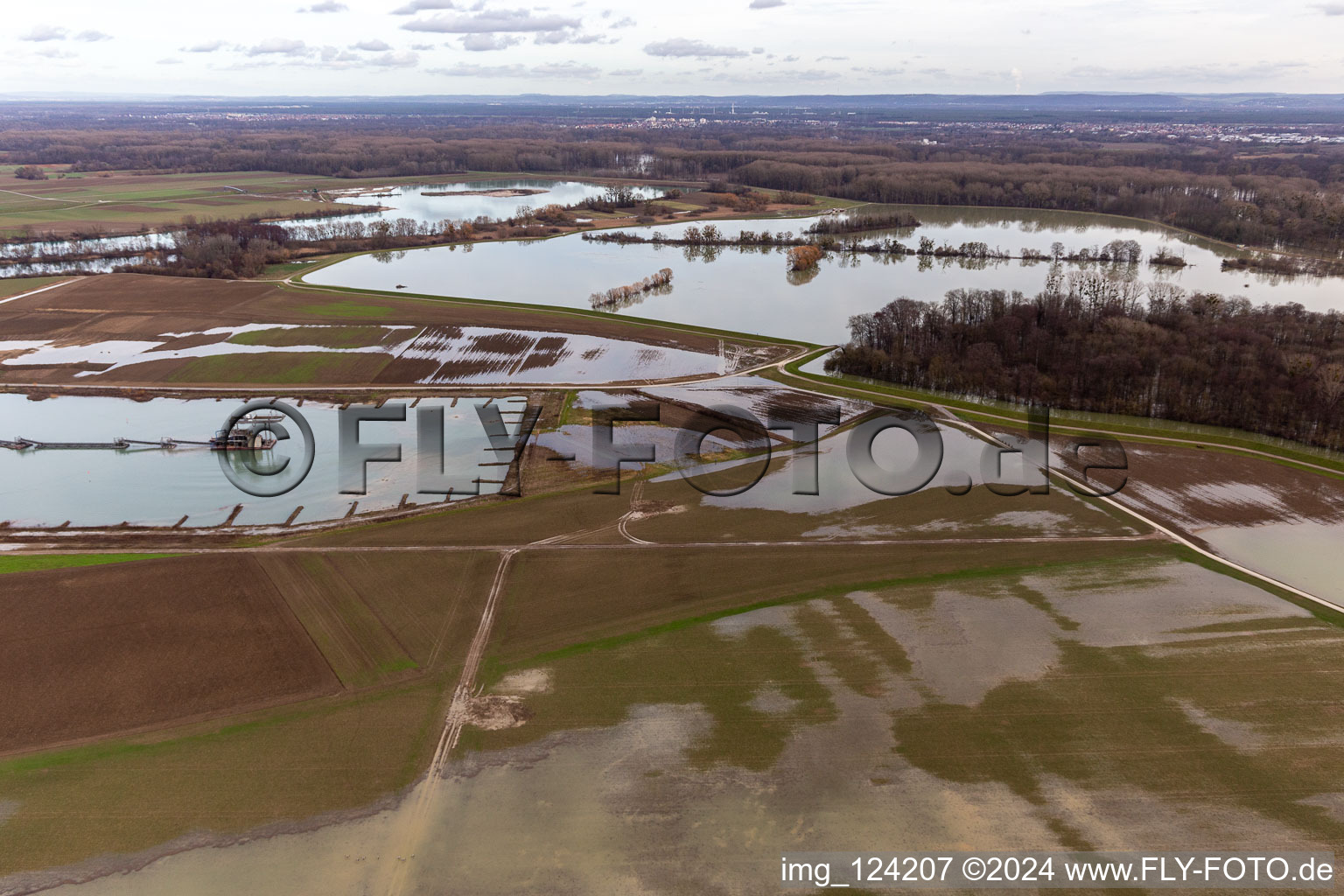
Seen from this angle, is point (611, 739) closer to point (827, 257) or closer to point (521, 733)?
point (521, 733)

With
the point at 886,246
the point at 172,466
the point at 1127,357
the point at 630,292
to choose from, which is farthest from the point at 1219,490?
the point at 886,246

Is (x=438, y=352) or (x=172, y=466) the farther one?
(x=438, y=352)

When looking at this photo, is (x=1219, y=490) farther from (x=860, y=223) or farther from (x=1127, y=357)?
(x=860, y=223)

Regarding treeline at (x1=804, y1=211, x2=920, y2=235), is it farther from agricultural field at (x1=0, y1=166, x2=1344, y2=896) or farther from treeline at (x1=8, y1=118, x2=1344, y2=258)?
agricultural field at (x1=0, y1=166, x2=1344, y2=896)

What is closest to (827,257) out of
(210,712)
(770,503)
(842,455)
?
(842,455)

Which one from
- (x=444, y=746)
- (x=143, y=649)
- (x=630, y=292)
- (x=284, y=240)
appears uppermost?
(x=284, y=240)
